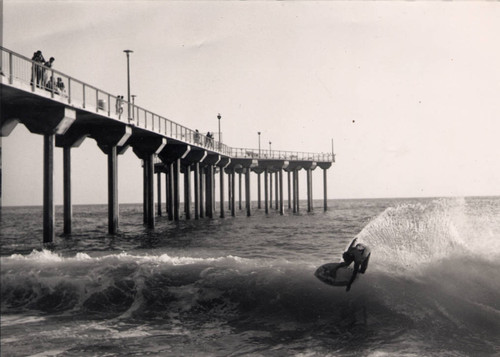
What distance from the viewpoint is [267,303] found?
10266mm

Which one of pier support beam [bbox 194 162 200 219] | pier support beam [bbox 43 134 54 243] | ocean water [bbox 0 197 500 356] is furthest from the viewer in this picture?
pier support beam [bbox 194 162 200 219]

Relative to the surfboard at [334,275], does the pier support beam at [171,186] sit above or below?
above

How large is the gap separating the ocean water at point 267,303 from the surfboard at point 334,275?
0.27m

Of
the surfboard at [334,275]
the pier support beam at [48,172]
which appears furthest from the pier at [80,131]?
the surfboard at [334,275]

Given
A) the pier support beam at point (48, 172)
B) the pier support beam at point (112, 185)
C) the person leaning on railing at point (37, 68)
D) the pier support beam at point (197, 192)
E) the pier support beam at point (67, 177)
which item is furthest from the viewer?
the pier support beam at point (197, 192)

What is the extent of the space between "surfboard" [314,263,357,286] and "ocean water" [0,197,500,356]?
266mm

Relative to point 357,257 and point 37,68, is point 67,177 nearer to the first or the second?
point 37,68

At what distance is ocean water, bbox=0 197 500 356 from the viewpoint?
7676 millimetres

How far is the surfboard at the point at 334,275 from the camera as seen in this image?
10251mm

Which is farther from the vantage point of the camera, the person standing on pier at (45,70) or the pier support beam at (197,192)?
the pier support beam at (197,192)

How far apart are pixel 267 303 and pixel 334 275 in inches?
63.1

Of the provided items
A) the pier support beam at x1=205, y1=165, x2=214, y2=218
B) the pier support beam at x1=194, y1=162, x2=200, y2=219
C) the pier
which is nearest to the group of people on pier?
the pier

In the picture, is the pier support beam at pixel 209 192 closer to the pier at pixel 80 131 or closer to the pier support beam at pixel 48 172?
the pier at pixel 80 131

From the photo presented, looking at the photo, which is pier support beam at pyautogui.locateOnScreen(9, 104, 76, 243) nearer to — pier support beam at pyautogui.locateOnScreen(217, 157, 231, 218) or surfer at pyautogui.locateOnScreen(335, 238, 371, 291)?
surfer at pyautogui.locateOnScreen(335, 238, 371, 291)
